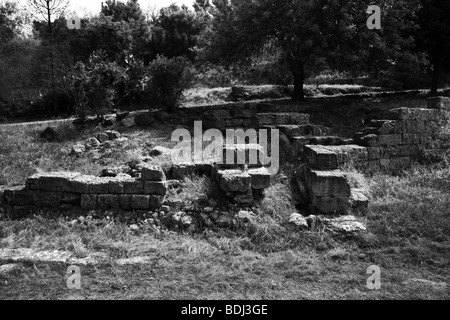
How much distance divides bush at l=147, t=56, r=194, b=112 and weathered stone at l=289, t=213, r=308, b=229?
6.90 metres

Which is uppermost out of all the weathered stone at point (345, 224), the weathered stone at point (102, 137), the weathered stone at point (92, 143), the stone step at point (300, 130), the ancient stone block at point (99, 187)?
the stone step at point (300, 130)

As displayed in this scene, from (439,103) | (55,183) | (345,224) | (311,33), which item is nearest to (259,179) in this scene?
(345,224)

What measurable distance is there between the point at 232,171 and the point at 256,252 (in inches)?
62.6

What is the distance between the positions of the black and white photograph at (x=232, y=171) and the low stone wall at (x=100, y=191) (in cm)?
2

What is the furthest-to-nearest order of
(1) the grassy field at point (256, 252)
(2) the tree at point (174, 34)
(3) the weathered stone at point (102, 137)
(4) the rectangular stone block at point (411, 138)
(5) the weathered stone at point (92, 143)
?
1. (2) the tree at point (174, 34)
2. (3) the weathered stone at point (102, 137)
3. (5) the weathered stone at point (92, 143)
4. (4) the rectangular stone block at point (411, 138)
5. (1) the grassy field at point (256, 252)

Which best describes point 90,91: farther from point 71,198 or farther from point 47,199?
point 71,198

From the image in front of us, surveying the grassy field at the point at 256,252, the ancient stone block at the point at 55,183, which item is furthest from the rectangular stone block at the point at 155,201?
the ancient stone block at the point at 55,183

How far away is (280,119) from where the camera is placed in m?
10.4

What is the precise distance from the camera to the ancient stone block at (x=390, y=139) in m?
8.59

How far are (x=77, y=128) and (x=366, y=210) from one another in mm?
8018

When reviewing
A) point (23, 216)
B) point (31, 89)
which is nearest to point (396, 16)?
point (23, 216)

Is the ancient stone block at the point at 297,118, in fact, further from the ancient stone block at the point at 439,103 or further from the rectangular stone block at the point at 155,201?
the rectangular stone block at the point at 155,201

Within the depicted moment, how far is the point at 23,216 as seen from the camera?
6.21 m

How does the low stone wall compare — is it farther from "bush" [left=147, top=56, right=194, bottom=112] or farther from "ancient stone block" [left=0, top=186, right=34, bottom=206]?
"bush" [left=147, top=56, right=194, bottom=112]
